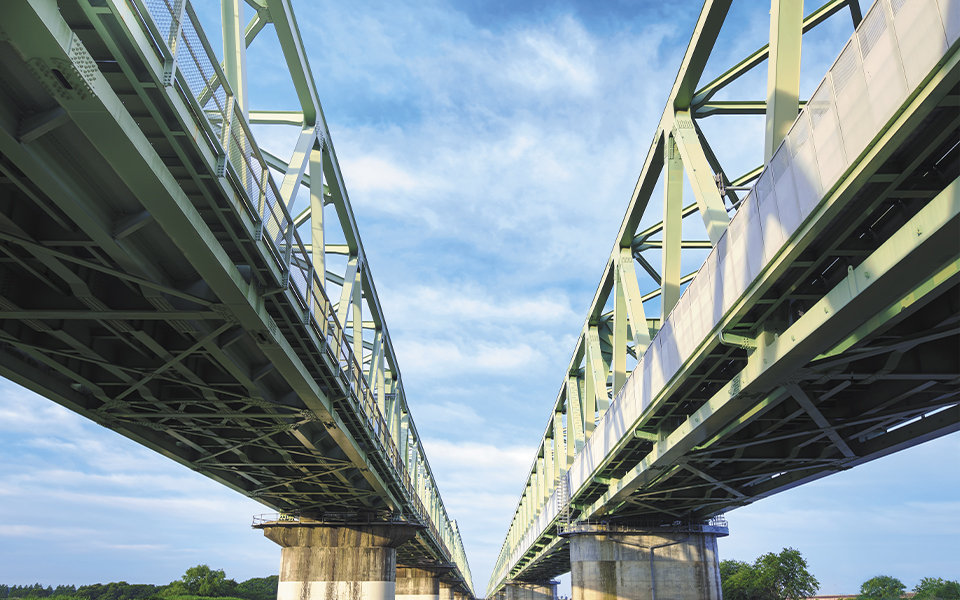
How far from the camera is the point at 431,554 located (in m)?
69.8

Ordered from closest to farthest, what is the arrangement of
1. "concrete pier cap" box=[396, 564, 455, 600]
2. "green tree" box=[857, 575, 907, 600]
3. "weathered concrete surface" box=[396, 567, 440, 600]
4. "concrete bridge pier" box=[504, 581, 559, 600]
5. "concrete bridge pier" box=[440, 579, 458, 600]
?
"concrete pier cap" box=[396, 564, 455, 600]
"weathered concrete surface" box=[396, 567, 440, 600]
"concrete bridge pier" box=[504, 581, 559, 600]
"concrete bridge pier" box=[440, 579, 458, 600]
"green tree" box=[857, 575, 907, 600]

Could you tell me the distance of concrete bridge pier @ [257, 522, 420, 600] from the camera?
38.6 meters

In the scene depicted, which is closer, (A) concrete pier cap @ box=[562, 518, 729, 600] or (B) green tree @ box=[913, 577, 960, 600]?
(A) concrete pier cap @ box=[562, 518, 729, 600]

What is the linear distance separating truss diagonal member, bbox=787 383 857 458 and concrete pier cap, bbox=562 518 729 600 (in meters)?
15.9

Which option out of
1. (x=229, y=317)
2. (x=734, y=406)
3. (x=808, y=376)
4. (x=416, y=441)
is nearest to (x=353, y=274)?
(x=229, y=317)

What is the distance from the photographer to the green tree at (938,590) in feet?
389

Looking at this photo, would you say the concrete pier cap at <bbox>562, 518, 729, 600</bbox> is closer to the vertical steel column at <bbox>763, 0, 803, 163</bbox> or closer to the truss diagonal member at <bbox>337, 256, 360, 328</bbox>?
the truss diagonal member at <bbox>337, 256, 360, 328</bbox>

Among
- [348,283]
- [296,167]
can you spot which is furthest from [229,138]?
[348,283]

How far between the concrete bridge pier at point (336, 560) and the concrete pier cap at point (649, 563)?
11489mm

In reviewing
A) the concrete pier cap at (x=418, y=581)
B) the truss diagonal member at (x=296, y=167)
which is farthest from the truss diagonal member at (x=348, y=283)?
the concrete pier cap at (x=418, y=581)

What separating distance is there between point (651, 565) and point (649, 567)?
0.15 m

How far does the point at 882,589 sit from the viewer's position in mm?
145000

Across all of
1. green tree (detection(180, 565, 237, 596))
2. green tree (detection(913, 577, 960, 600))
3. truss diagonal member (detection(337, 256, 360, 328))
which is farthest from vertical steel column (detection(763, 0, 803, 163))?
green tree (detection(180, 565, 237, 596))

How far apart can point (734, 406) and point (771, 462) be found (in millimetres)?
9257
